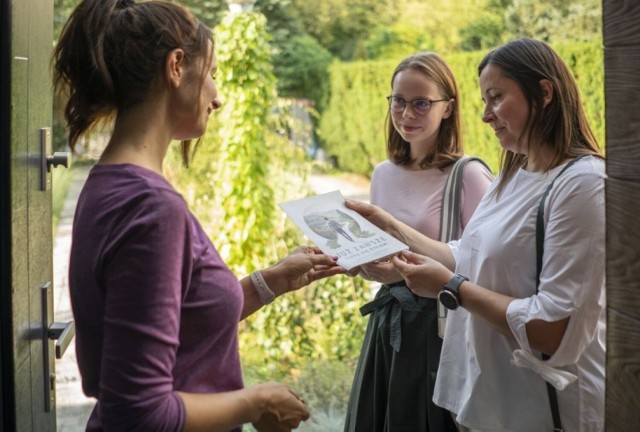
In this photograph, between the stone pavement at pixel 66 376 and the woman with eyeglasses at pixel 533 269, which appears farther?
the stone pavement at pixel 66 376

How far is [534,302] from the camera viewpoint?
188 centimetres

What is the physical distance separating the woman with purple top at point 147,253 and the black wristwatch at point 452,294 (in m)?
0.71

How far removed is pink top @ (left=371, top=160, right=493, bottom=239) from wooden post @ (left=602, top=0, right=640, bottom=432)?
1.41 meters

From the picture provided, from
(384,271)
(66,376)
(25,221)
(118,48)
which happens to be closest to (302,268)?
(384,271)

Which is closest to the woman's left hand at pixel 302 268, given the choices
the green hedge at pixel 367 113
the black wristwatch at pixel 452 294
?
the black wristwatch at pixel 452 294

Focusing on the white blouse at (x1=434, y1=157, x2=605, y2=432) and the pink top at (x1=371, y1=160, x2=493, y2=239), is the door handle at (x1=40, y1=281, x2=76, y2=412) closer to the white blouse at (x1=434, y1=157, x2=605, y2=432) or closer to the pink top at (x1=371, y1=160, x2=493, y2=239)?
the white blouse at (x1=434, y1=157, x2=605, y2=432)

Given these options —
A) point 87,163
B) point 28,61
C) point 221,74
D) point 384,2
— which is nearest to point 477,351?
point 28,61

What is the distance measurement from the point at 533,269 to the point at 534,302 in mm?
111

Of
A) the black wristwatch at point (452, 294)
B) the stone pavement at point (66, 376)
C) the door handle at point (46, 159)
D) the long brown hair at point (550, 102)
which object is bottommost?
the stone pavement at point (66, 376)

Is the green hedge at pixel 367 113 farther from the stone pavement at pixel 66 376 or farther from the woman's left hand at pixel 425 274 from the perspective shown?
the woman's left hand at pixel 425 274

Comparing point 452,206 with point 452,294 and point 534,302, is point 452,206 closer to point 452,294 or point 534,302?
point 452,294

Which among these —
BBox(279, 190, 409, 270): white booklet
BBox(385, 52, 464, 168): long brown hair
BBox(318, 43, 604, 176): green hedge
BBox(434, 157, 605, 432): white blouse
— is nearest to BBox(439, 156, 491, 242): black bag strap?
BBox(385, 52, 464, 168): long brown hair

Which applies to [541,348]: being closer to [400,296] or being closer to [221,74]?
[400,296]

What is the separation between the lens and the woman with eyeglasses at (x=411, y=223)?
8.79 ft
